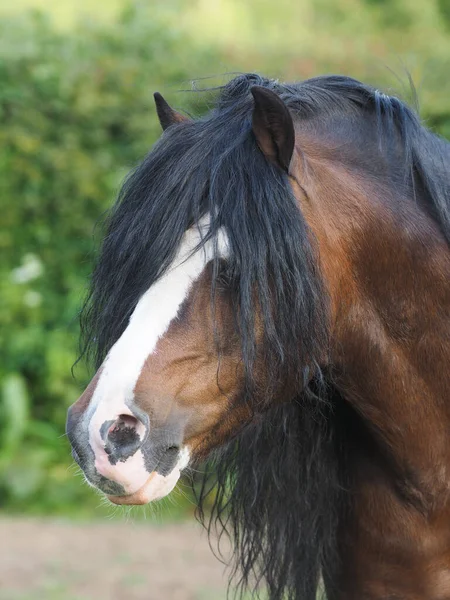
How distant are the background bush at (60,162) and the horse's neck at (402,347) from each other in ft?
15.5

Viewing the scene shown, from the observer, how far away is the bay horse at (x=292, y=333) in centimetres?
218

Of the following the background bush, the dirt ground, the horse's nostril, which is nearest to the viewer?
the horse's nostril

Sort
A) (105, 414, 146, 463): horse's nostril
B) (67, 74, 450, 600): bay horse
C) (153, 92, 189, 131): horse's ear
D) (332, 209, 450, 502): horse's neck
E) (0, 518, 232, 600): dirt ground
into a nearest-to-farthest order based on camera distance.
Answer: (105, 414, 146, 463): horse's nostril
(67, 74, 450, 600): bay horse
(332, 209, 450, 502): horse's neck
(153, 92, 189, 131): horse's ear
(0, 518, 232, 600): dirt ground

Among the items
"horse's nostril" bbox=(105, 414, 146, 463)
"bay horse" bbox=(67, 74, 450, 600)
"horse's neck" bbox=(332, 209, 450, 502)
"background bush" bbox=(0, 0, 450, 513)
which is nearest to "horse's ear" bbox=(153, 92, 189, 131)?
"bay horse" bbox=(67, 74, 450, 600)

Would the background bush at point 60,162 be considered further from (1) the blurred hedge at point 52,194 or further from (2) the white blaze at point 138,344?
(2) the white blaze at point 138,344

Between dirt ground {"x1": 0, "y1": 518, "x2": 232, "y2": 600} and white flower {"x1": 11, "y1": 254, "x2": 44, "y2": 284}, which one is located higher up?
white flower {"x1": 11, "y1": 254, "x2": 44, "y2": 284}

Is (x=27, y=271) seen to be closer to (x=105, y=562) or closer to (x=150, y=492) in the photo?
(x=105, y=562)

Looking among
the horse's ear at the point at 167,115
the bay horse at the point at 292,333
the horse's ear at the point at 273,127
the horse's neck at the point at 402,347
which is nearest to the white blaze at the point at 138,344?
the bay horse at the point at 292,333

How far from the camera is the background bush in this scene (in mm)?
7246

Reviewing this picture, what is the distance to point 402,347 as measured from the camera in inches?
99.3

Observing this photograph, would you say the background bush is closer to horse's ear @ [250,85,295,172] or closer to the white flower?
the white flower

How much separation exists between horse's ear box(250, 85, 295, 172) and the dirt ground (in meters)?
3.66

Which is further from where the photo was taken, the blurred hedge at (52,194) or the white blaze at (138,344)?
the blurred hedge at (52,194)

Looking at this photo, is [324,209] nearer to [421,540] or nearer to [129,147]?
[421,540]
